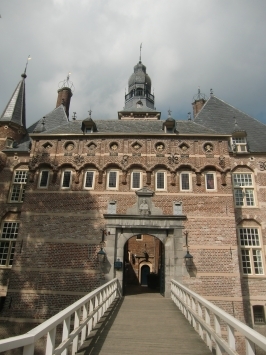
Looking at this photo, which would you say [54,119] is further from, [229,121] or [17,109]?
[229,121]

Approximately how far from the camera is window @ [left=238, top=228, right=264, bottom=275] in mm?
13234

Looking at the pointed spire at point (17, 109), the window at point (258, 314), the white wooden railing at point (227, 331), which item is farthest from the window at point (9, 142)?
the window at point (258, 314)

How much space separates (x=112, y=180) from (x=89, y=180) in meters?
1.27

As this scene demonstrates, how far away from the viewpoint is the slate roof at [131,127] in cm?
1553

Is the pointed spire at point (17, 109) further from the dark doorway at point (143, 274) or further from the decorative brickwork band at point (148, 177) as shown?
the dark doorway at point (143, 274)

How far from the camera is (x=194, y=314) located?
6.48 meters

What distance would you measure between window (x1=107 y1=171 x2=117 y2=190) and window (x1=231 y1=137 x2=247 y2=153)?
288 inches

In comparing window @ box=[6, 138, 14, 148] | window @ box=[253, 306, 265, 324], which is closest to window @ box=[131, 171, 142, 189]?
window @ box=[253, 306, 265, 324]

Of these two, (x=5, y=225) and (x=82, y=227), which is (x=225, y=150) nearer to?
(x=82, y=227)

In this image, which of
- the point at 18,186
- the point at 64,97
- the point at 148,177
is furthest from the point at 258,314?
the point at 64,97

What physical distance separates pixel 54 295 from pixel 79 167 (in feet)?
21.1

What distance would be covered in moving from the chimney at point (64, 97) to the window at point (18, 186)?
8.61 meters

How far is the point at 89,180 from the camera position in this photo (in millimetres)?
14258

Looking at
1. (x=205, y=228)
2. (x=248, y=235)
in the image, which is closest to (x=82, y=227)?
(x=205, y=228)
